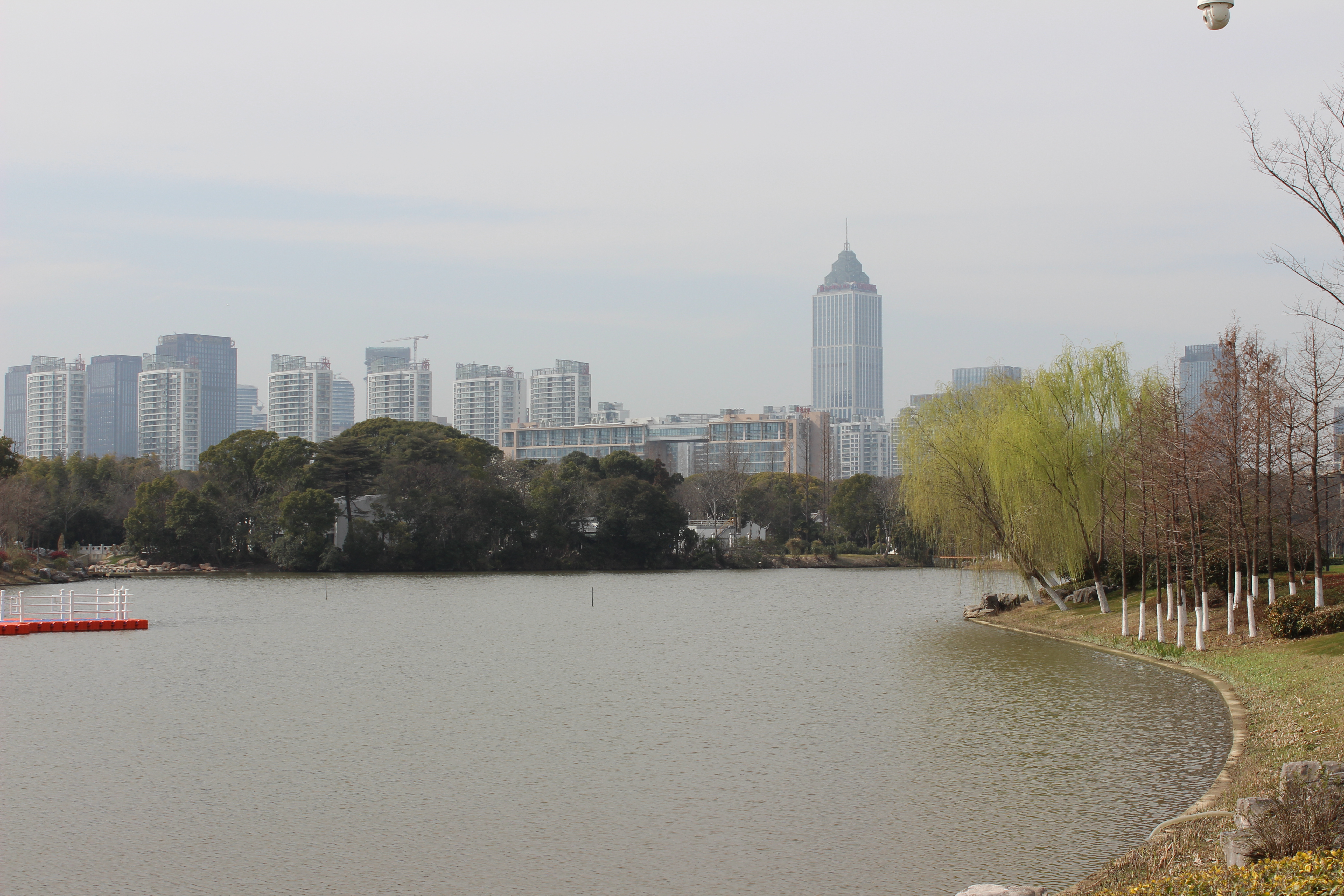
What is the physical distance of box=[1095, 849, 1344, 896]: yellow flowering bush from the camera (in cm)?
525

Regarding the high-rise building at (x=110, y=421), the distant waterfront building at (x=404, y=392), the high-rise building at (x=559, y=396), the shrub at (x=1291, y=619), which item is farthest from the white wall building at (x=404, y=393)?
the shrub at (x=1291, y=619)

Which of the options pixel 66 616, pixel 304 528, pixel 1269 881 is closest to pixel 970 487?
pixel 1269 881

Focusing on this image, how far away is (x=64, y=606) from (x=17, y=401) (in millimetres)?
178058

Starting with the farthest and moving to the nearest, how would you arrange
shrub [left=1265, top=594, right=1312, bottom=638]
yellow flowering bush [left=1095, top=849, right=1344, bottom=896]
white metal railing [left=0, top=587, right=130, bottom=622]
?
white metal railing [left=0, top=587, right=130, bottom=622] < shrub [left=1265, top=594, right=1312, bottom=638] < yellow flowering bush [left=1095, top=849, right=1344, bottom=896]

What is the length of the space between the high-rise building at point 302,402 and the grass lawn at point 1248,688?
162631 millimetres

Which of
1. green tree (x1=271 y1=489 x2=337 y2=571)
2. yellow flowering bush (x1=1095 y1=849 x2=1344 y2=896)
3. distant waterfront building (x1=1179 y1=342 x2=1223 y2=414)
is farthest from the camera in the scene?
green tree (x1=271 y1=489 x2=337 y2=571)

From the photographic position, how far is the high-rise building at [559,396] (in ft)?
612

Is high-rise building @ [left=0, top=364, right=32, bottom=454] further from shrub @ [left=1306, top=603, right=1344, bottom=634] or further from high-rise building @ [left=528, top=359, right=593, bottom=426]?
shrub @ [left=1306, top=603, right=1344, bottom=634]

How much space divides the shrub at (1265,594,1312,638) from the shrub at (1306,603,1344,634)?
0.08 meters

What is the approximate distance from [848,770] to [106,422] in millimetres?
213078

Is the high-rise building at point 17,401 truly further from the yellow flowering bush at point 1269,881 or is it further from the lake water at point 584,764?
the yellow flowering bush at point 1269,881

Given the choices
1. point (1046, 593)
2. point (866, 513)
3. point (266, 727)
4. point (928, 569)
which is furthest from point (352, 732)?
point (866, 513)

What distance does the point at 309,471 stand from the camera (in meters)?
56.8

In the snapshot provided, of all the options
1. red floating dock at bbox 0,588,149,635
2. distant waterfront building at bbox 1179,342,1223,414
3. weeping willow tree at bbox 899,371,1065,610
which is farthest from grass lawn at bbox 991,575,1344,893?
red floating dock at bbox 0,588,149,635
